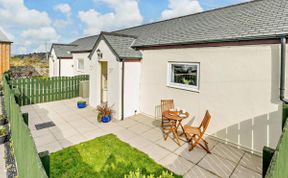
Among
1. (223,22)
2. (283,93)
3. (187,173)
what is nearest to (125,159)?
(187,173)

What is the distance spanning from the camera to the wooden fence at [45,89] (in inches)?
438

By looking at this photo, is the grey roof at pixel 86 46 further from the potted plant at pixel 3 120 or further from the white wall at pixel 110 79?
the potted plant at pixel 3 120

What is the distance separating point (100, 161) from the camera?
17.1 ft

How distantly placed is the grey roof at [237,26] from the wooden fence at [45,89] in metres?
7.37

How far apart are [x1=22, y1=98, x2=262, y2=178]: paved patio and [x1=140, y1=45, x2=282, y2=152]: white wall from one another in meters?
0.75

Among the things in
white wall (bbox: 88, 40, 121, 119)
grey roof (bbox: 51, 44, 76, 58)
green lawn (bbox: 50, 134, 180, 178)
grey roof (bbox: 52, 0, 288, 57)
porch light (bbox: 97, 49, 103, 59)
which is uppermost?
grey roof (bbox: 51, 44, 76, 58)

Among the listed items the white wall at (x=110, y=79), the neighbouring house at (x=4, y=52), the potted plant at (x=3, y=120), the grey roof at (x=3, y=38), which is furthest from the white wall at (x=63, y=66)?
the potted plant at (x=3, y=120)

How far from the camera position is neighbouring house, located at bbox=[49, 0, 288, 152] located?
17.6 ft

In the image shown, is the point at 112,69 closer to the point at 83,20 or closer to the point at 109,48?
the point at 109,48

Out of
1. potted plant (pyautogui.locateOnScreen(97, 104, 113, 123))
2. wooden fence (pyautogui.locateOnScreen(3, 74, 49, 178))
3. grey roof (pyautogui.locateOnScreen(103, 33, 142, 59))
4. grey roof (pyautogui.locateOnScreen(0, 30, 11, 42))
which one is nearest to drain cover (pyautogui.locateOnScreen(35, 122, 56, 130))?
potted plant (pyautogui.locateOnScreen(97, 104, 113, 123))

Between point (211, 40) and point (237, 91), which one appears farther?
point (211, 40)

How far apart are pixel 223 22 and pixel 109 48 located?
592cm

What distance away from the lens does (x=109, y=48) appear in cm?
920

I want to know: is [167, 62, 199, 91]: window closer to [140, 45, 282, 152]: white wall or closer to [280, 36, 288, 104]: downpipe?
[140, 45, 282, 152]: white wall
